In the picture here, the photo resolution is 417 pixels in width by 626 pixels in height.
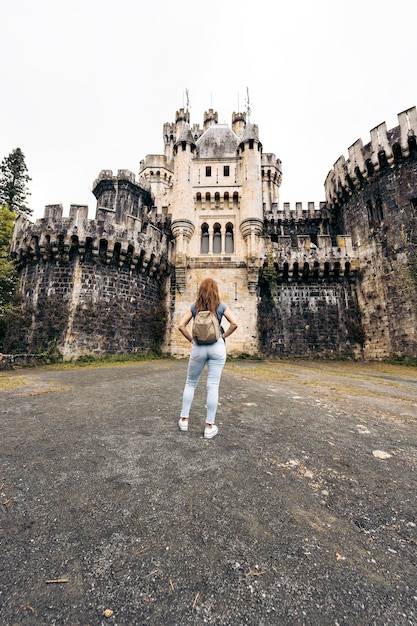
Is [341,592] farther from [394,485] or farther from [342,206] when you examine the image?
[342,206]

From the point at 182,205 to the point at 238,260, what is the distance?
216 inches

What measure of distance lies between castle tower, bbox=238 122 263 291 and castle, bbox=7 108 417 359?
0.08 m

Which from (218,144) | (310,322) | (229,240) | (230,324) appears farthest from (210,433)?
(218,144)

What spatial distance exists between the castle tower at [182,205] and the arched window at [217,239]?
178 centimetres

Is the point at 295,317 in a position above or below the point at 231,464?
above

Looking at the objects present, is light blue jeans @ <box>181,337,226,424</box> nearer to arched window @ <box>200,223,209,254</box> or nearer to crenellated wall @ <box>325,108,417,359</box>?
crenellated wall @ <box>325,108,417,359</box>

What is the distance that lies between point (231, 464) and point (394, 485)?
4.77ft

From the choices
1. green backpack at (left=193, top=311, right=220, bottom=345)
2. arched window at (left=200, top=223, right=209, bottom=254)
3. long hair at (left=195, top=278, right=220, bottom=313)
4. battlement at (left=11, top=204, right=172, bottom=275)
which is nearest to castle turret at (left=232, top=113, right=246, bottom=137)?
arched window at (left=200, top=223, right=209, bottom=254)

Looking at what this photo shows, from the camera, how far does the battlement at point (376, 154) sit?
49.7 ft

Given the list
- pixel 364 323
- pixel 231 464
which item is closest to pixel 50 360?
pixel 231 464

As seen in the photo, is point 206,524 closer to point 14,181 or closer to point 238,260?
point 238,260

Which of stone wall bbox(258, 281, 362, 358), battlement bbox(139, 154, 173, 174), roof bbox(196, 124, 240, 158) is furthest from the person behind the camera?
battlement bbox(139, 154, 173, 174)

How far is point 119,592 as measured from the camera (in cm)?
134

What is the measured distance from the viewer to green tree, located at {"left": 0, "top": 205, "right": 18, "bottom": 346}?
14.5 m
